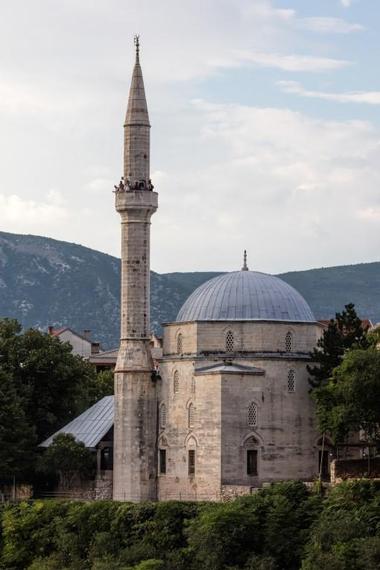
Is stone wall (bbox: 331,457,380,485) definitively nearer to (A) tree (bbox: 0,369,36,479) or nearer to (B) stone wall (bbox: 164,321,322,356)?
(B) stone wall (bbox: 164,321,322,356)

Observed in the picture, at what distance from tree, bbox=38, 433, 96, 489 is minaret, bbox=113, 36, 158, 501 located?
2925mm

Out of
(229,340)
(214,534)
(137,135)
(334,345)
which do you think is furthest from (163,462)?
(137,135)

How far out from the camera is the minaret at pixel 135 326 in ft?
225

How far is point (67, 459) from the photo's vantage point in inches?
2808

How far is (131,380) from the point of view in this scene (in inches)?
2721

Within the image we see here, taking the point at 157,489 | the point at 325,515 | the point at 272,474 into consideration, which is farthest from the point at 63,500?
the point at 325,515

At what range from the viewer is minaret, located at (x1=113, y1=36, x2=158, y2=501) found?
68688 millimetres

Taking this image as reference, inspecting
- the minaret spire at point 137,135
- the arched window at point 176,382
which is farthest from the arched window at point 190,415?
the minaret spire at point 137,135

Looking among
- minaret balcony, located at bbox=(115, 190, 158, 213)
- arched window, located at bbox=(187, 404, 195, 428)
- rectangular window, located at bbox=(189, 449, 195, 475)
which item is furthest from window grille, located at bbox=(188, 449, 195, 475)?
minaret balcony, located at bbox=(115, 190, 158, 213)

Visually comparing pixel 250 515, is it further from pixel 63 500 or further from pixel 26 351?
pixel 26 351

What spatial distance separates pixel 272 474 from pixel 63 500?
27.6 feet

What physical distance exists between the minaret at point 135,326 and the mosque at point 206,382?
1.6 inches

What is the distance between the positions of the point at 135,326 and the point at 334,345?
822 cm

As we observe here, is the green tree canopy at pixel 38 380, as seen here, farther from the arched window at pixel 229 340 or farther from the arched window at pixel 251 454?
the arched window at pixel 251 454
